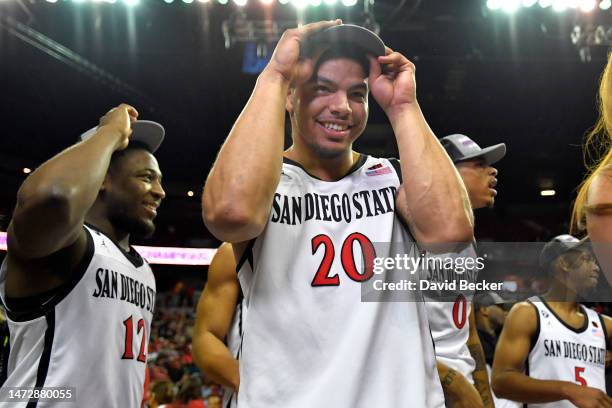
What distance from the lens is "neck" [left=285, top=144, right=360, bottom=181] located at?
5.52 feet

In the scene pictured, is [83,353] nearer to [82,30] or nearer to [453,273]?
[453,273]

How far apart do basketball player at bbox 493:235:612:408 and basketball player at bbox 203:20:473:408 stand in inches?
83.6

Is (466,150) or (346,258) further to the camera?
(466,150)

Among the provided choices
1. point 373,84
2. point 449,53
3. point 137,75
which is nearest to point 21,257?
point 373,84

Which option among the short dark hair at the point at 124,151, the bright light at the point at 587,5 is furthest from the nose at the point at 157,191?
the bright light at the point at 587,5

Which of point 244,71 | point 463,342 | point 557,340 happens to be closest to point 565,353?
point 557,340

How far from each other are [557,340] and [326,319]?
266cm

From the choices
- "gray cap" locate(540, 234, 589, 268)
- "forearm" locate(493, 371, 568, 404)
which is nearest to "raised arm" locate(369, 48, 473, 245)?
"forearm" locate(493, 371, 568, 404)

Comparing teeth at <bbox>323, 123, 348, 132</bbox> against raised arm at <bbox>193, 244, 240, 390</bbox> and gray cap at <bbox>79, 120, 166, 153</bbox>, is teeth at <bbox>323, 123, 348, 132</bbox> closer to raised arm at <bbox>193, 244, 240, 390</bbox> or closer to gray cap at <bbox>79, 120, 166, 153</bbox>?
raised arm at <bbox>193, 244, 240, 390</bbox>

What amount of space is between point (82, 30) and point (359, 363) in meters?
7.79

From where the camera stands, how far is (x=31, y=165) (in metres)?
12.6

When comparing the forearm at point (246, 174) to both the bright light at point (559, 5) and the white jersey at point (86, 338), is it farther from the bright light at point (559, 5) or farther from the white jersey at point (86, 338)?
the bright light at point (559, 5)

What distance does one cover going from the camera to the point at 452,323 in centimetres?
261

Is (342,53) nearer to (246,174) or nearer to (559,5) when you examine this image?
(246,174)
